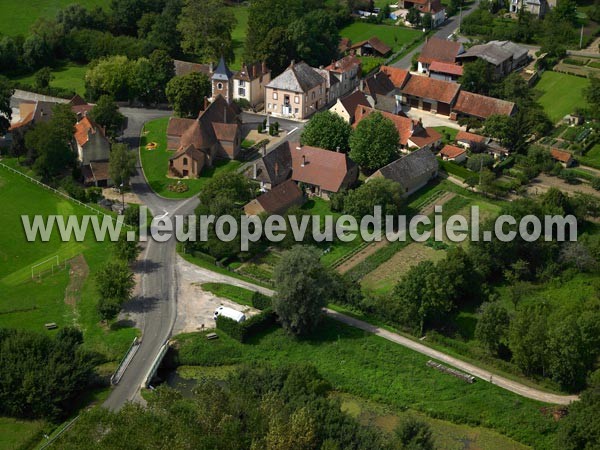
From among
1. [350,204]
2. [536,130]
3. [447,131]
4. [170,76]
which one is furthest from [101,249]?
[536,130]

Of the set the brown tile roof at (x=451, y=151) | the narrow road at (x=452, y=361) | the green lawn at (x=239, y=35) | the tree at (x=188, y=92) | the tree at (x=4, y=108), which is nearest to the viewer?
the narrow road at (x=452, y=361)

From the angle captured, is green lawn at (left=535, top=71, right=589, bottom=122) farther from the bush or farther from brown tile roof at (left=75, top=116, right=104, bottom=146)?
brown tile roof at (left=75, top=116, right=104, bottom=146)

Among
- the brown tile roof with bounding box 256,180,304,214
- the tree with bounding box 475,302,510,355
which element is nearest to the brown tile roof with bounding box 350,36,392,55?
the brown tile roof with bounding box 256,180,304,214

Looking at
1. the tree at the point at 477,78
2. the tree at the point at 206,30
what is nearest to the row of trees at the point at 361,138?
the tree at the point at 477,78

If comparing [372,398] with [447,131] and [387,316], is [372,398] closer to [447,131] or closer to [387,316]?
[387,316]

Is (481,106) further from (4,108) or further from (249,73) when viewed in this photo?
(4,108)

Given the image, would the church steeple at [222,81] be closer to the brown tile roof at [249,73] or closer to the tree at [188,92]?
the brown tile roof at [249,73]

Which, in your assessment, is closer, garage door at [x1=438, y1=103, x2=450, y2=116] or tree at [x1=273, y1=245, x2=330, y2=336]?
tree at [x1=273, y1=245, x2=330, y2=336]
